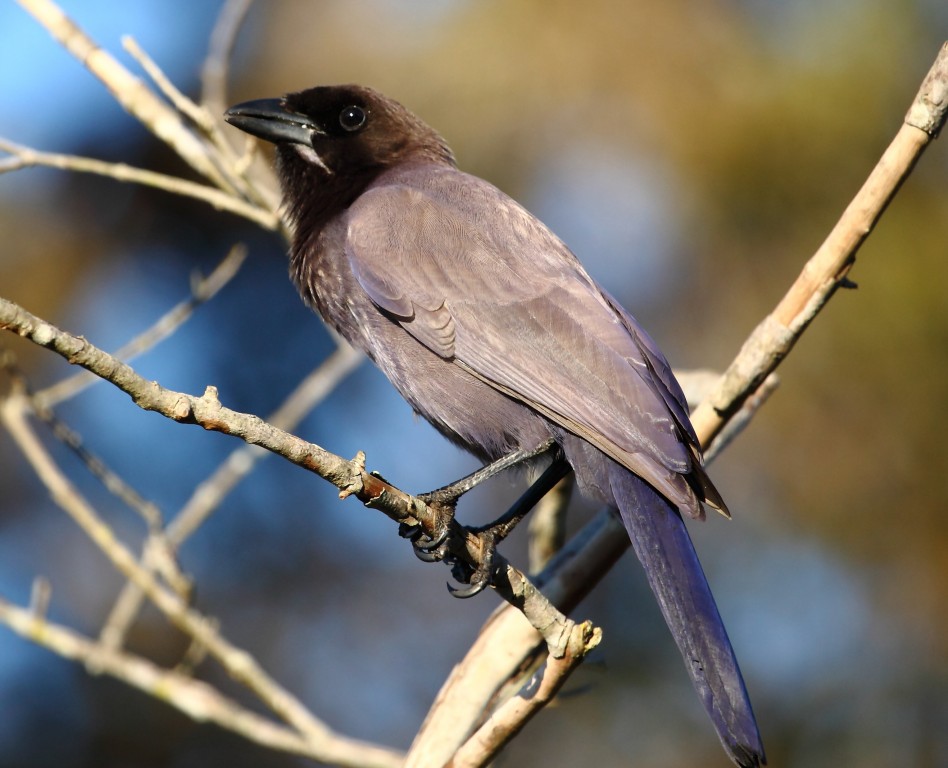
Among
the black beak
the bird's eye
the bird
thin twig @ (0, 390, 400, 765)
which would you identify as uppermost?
the bird's eye

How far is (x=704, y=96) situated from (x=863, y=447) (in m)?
2.32

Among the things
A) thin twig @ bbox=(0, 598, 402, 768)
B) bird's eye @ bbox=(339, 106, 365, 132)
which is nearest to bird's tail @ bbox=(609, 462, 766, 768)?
thin twig @ bbox=(0, 598, 402, 768)

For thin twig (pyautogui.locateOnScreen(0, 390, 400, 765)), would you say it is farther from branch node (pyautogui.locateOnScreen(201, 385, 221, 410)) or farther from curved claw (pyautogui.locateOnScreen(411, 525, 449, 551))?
branch node (pyautogui.locateOnScreen(201, 385, 221, 410))

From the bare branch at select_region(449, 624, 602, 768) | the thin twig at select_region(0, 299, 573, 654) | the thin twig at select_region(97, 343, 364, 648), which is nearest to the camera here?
the thin twig at select_region(0, 299, 573, 654)

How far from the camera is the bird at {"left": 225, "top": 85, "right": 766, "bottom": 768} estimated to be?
331cm

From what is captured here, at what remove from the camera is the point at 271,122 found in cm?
460

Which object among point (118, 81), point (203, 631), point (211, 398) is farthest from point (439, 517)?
point (118, 81)

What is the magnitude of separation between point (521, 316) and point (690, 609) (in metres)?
1.19

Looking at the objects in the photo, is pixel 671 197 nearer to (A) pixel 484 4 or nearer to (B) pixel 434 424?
(A) pixel 484 4

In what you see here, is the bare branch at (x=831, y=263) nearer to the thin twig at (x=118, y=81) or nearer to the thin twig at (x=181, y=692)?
the thin twig at (x=181, y=692)

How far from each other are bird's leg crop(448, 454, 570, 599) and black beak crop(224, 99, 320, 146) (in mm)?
1748

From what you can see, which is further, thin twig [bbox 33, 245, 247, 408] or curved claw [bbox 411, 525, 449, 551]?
thin twig [bbox 33, 245, 247, 408]

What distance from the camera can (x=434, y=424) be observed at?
12.9ft

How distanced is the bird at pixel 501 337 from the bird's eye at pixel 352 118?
10cm
